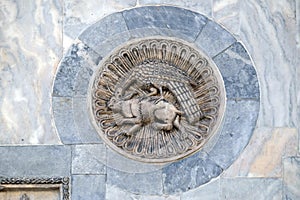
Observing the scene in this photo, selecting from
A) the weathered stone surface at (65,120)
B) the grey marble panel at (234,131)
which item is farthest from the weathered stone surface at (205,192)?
the weathered stone surface at (65,120)

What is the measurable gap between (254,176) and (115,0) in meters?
1.64

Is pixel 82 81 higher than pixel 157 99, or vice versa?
pixel 82 81

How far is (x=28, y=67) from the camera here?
669 cm

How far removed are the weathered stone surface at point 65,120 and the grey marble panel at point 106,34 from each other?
1.45 ft

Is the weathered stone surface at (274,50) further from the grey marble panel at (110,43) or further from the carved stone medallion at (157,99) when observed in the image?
the grey marble panel at (110,43)

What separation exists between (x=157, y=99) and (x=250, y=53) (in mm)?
752

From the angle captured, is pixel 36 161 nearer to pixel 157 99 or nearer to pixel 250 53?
pixel 157 99

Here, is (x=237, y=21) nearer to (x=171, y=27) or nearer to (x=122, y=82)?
(x=171, y=27)

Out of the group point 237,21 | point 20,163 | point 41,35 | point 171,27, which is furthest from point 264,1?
point 20,163

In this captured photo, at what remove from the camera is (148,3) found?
6730mm

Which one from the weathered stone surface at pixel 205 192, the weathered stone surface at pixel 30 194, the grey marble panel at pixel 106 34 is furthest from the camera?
the grey marble panel at pixel 106 34

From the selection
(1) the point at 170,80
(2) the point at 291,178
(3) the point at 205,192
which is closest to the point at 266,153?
(2) the point at 291,178

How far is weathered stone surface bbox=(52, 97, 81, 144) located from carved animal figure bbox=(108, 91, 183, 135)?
30 cm

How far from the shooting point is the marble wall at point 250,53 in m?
6.48
